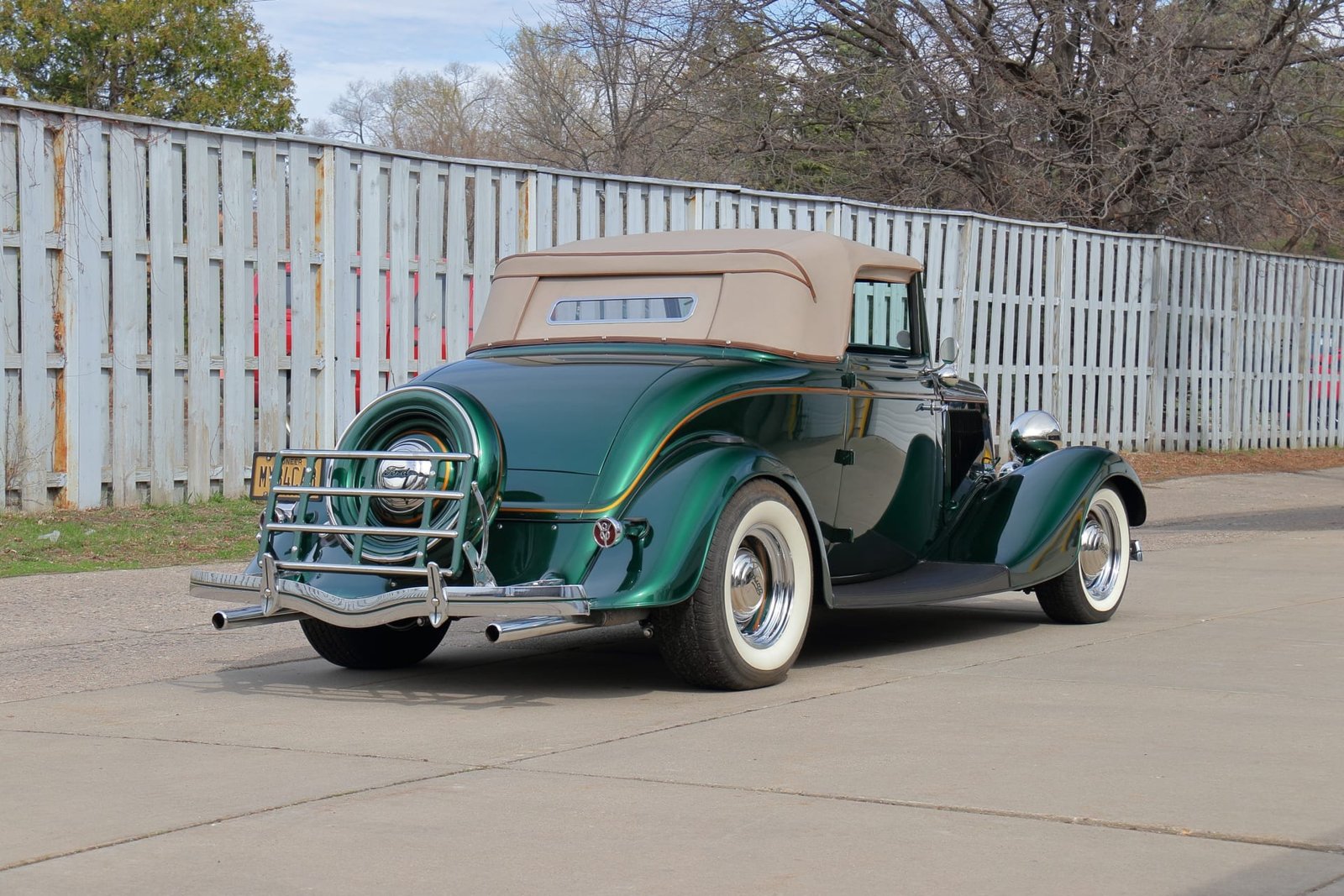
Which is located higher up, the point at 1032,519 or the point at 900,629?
the point at 1032,519

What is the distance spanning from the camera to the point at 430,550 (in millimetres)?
6227

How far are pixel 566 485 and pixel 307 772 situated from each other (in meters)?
1.69

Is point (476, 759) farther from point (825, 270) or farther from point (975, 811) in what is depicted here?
point (825, 270)

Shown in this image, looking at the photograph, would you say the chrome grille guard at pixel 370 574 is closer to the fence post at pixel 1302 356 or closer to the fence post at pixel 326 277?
the fence post at pixel 326 277

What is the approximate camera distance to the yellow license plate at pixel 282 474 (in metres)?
6.57

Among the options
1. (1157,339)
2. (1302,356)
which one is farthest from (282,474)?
(1302,356)

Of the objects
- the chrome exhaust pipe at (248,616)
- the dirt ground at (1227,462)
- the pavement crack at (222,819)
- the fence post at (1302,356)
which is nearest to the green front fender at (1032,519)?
the chrome exhaust pipe at (248,616)

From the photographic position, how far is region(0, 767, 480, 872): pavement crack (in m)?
3.99

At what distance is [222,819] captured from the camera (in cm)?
437

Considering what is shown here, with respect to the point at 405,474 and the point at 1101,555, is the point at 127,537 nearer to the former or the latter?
the point at 405,474

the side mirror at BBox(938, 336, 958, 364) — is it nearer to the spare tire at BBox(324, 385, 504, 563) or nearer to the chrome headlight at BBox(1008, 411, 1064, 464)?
the chrome headlight at BBox(1008, 411, 1064, 464)

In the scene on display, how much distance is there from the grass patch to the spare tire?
387cm

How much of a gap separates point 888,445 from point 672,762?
9.83ft

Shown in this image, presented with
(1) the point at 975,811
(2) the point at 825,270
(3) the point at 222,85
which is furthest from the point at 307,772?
(3) the point at 222,85
